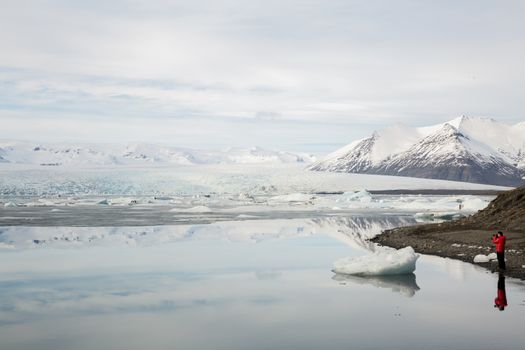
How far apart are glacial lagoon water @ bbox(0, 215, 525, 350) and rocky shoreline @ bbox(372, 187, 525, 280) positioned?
1.20 meters

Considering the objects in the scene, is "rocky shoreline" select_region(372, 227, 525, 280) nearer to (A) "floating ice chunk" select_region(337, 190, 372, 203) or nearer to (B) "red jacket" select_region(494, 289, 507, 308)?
(B) "red jacket" select_region(494, 289, 507, 308)

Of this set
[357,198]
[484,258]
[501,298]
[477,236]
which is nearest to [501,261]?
[484,258]

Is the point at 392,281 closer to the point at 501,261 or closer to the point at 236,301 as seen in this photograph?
the point at 501,261

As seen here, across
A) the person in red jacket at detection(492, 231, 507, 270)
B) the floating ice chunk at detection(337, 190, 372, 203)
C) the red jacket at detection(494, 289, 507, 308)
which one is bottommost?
the red jacket at detection(494, 289, 507, 308)

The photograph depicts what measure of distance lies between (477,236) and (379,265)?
8370mm

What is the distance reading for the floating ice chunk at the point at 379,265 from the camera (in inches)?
585

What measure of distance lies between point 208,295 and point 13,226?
19146mm

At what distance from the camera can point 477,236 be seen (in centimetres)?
2188

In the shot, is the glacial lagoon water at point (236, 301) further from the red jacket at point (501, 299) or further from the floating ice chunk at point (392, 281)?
the red jacket at point (501, 299)

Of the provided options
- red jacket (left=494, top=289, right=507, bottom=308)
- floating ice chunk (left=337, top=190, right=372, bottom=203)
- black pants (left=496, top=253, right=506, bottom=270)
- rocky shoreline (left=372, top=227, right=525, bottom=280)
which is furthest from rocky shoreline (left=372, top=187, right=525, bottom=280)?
floating ice chunk (left=337, top=190, right=372, bottom=203)

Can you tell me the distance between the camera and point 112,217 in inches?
1401

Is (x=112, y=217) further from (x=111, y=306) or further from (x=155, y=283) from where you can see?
(x=111, y=306)

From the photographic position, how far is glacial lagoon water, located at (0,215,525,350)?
921 centimetres

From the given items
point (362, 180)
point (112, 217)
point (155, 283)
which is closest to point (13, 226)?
point (112, 217)
